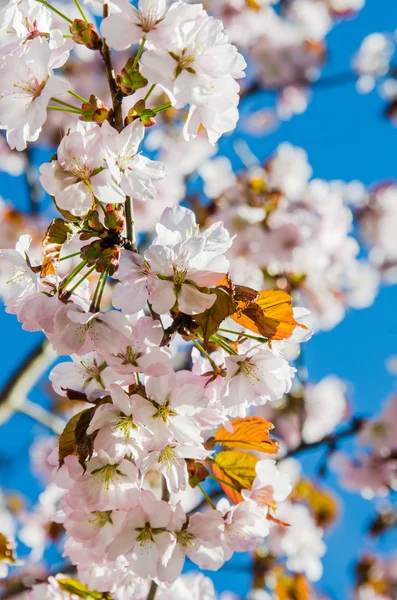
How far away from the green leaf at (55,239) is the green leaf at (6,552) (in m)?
0.63

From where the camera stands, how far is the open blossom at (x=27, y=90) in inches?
35.7

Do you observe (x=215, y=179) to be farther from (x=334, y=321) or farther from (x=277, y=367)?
(x=277, y=367)

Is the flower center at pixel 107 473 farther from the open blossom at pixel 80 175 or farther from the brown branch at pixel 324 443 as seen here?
the brown branch at pixel 324 443

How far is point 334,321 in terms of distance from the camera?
12.3ft

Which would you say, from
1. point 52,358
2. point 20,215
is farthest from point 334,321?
point 20,215

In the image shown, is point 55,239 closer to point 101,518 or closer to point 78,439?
point 78,439

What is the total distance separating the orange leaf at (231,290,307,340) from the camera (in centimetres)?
97

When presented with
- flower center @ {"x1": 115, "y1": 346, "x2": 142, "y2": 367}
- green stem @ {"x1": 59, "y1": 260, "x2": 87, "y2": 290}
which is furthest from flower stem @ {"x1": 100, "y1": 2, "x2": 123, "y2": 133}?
flower center @ {"x1": 115, "y1": 346, "x2": 142, "y2": 367}

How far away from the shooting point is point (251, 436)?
1146 mm

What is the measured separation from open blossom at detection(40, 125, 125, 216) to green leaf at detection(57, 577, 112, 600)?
0.82 meters

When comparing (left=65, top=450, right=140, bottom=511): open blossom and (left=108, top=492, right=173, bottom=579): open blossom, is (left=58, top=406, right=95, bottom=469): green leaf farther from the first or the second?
(left=108, top=492, right=173, bottom=579): open blossom

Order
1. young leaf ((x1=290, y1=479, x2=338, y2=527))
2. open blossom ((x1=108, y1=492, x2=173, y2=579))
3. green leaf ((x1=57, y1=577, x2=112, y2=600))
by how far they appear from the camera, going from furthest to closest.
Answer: young leaf ((x1=290, y1=479, x2=338, y2=527)) < green leaf ((x1=57, y1=577, x2=112, y2=600)) < open blossom ((x1=108, y1=492, x2=173, y2=579))

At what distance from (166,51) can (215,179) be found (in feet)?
9.00

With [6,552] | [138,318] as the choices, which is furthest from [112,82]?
[6,552]
